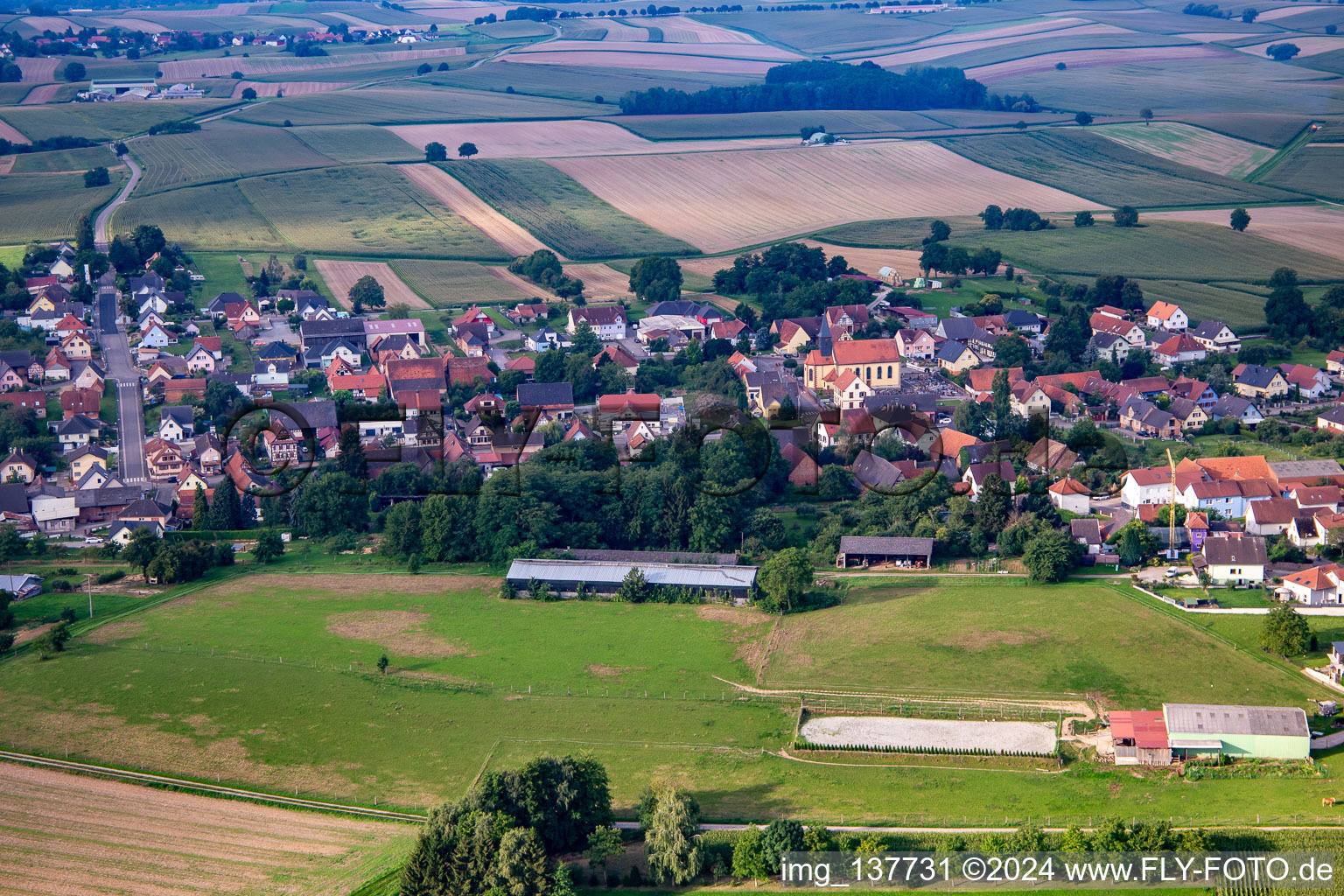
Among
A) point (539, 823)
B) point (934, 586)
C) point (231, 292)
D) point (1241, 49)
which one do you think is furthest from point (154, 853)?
point (1241, 49)

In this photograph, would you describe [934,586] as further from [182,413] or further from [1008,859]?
[182,413]

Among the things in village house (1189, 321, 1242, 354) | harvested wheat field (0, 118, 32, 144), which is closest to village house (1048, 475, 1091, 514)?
village house (1189, 321, 1242, 354)

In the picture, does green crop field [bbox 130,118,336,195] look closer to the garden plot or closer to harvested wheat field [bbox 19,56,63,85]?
harvested wheat field [bbox 19,56,63,85]

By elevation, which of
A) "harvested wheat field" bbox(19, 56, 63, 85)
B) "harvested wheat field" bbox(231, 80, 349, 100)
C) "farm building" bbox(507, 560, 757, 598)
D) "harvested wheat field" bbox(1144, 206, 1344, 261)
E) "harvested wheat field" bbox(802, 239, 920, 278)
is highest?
"harvested wheat field" bbox(19, 56, 63, 85)

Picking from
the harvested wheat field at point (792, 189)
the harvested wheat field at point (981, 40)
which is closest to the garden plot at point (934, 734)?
the harvested wheat field at point (792, 189)

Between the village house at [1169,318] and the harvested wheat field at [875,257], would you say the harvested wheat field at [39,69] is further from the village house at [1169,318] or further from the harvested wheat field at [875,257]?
the village house at [1169,318]

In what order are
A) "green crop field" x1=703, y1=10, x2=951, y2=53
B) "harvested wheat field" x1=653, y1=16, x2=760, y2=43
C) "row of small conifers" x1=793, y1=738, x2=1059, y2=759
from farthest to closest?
"harvested wheat field" x1=653, y1=16, x2=760, y2=43, "green crop field" x1=703, y1=10, x2=951, y2=53, "row of small conifers" x1=793, y1=738, x2=1059, y2=759
